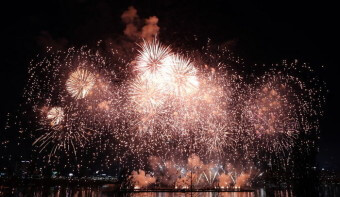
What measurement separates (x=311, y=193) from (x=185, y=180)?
7203cm

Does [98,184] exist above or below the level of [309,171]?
below

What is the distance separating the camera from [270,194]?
21328 millimetres

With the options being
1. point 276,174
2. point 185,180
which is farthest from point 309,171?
point 185,180

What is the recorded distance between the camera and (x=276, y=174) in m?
24.7

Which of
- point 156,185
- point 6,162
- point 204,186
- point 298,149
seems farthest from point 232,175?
point 6,162

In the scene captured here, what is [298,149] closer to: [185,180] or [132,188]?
[132,188]

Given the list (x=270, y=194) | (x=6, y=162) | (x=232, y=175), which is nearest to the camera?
(x=270, y=194)

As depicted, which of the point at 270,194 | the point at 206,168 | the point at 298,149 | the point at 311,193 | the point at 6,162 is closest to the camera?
the point at 311,193

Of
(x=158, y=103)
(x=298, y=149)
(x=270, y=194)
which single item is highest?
(x=158, y=103)

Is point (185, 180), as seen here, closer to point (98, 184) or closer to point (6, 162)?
point (98, 184)

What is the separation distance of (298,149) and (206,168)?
2735 inches

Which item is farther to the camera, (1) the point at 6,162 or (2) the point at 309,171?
(1) the point at 6,162

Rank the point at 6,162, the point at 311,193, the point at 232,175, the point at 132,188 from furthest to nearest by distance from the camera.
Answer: the point at 6,162 < the point at 232,175 < the point at 132,188 < the point at 311,193

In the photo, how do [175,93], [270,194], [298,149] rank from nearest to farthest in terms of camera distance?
1. [298,149]
2. [270,194]
3. [175,93]
